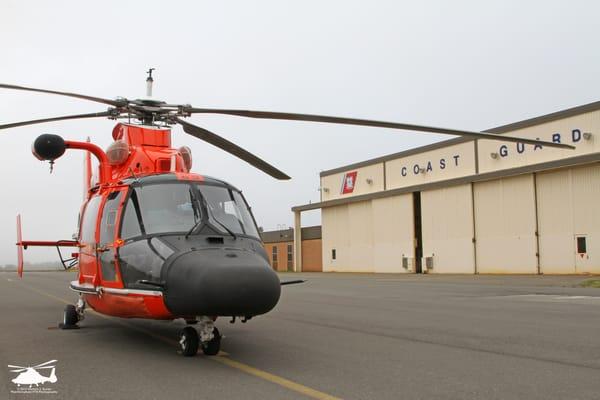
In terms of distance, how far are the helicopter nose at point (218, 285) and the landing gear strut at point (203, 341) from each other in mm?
549

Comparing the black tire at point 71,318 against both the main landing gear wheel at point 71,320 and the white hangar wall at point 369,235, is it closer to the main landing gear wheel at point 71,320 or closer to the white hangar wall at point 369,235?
the main landing gear wheel at point 71,320

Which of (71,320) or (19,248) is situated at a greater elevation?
(19,248)

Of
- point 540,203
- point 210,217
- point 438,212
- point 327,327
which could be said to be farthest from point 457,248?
point 210,217

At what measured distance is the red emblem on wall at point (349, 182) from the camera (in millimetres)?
49906

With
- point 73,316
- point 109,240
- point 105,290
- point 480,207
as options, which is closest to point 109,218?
point 109,240

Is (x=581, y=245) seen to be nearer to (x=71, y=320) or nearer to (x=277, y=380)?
(x=71, y=320)

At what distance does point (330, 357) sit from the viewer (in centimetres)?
695

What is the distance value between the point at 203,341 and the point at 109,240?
2.17m

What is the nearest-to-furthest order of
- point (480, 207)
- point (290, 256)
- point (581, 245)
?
point (581, 245), point (480, 207), point (290, 256)

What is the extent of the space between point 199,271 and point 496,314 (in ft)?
25.6

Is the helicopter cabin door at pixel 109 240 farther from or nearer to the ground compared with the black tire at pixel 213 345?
farther from the ground

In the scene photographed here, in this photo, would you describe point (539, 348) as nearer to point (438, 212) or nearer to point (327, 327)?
point (327, 327)

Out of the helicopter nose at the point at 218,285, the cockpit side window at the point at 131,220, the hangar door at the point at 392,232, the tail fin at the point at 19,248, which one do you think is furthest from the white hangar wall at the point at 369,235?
the helicopter nose at the point at 218,285

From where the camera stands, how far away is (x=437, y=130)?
7.75m
